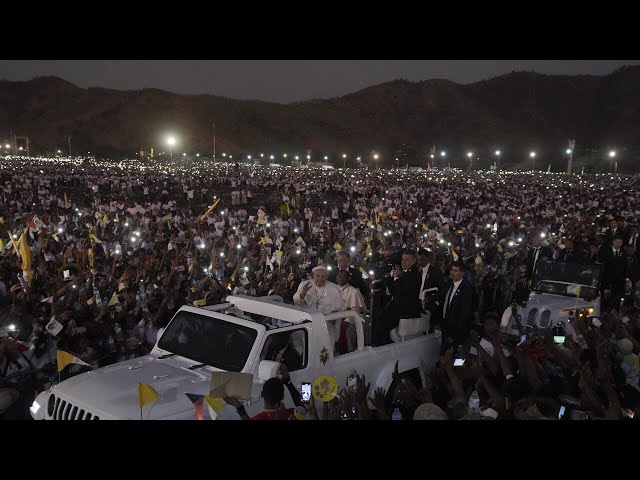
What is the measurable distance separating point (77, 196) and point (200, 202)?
24.3 ft

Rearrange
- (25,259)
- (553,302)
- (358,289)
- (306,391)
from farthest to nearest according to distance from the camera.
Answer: (25,259), (553,302), (358,289), (306,391)

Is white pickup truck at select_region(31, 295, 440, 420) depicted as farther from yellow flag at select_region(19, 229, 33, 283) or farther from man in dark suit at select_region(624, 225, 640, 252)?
man in dark suit at select_region(624, 225, 640, 252)

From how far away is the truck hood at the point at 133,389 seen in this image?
4.41m

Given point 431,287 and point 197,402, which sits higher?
point 431,287

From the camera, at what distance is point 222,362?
520 cm

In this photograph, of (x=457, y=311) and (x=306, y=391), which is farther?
(x=457, y=311)

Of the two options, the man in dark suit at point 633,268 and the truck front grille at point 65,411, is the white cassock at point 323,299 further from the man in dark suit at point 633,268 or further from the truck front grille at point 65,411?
the man in dark suit at point 633,268

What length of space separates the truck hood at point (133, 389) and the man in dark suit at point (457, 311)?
3.05m

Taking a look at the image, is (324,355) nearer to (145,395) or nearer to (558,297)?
(145,395)

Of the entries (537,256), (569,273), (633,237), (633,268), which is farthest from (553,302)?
(633,237)

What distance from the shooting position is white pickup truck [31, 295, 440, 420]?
458 cm

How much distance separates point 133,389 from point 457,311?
3.92 metres
